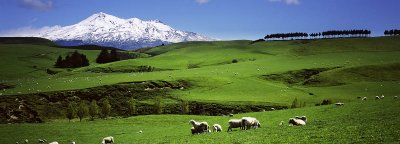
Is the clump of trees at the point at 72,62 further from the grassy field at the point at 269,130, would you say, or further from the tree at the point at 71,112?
the grassy field at the point at 269,130

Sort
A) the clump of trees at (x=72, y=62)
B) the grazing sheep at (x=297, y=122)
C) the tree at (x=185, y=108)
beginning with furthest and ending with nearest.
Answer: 1. the clump of trees at (x=72, y=62)
2. the tree at (x=185, y=108)
3. the grazing sheep at (x=297, y=122)

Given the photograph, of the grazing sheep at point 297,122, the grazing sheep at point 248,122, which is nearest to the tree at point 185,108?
the grazing sheep at point 248,122

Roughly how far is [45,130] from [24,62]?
159 metres

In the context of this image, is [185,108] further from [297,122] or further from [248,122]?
[297,122]

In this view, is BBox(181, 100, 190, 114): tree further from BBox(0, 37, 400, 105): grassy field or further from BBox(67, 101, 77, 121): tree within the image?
BBox(67, 101, 77, 121): tree

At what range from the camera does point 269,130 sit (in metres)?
31.1

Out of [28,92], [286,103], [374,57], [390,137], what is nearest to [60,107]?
[28,92]

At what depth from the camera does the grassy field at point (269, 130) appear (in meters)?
24.5

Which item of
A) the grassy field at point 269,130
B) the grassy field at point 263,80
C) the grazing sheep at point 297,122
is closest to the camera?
the grassy field at point 269,130

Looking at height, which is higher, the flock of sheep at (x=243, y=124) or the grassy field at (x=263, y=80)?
the flock of sheep at (x=243, y=124)

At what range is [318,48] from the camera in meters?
189

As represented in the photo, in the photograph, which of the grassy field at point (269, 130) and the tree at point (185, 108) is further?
the tree at point (185, 108)

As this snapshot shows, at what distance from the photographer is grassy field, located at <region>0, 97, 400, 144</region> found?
24.5 m

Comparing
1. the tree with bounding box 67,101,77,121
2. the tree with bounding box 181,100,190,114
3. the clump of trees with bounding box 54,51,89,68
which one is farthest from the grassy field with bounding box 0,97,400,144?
the clump of trees with bounding box 54,51,89,68
